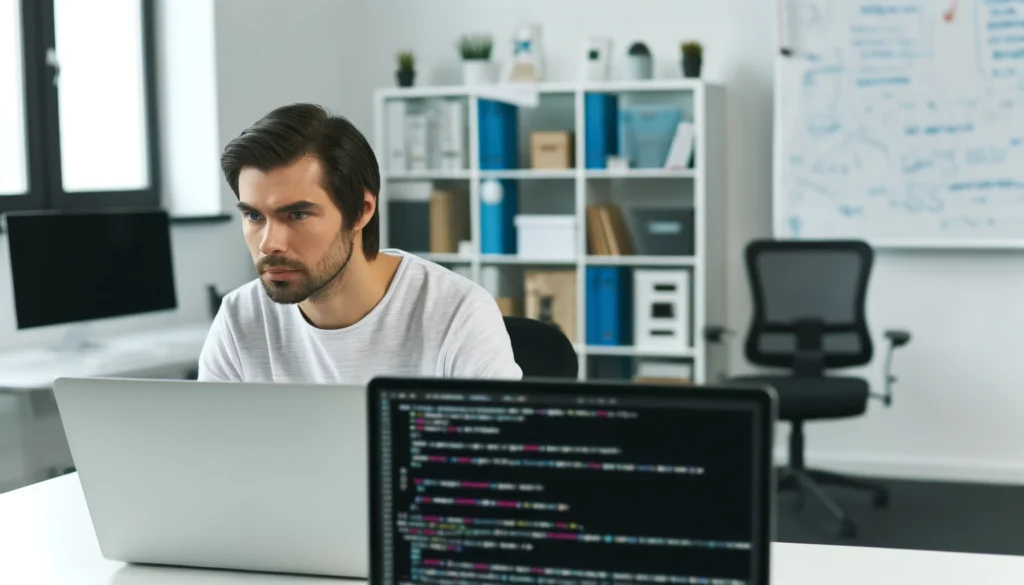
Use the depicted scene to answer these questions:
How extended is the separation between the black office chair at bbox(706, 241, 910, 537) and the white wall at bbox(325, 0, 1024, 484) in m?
0.48

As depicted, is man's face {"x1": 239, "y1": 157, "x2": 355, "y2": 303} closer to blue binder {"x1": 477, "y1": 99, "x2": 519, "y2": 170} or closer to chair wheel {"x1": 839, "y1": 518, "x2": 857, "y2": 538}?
chair wheel {"x1": 839, "y1": 518, "x2": 857, "y2": 538}

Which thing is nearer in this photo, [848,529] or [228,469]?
[228,469]

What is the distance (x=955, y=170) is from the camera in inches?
174

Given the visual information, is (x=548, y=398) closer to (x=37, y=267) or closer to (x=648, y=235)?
(x=37, y=267)

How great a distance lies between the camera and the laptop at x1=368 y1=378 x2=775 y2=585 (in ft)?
3.27

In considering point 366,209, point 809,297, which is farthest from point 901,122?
point 366,209

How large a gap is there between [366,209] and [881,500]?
2938mm

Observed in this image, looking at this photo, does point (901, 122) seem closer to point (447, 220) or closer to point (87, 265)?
point (447, 220)

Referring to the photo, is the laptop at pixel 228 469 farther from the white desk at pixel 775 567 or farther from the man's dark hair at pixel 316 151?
the man's dark hair at pixel 316 151

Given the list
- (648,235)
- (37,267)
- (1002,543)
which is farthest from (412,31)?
(1002,543)

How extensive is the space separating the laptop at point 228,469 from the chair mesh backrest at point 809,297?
306 centimetres

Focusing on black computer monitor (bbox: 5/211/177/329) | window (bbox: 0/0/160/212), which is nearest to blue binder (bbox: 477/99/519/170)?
window (bbox: 0/0/160/212)

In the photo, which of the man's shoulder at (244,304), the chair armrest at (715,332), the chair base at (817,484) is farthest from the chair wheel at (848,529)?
the man's shoulder at (244,304)

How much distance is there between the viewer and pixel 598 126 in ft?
14.9
